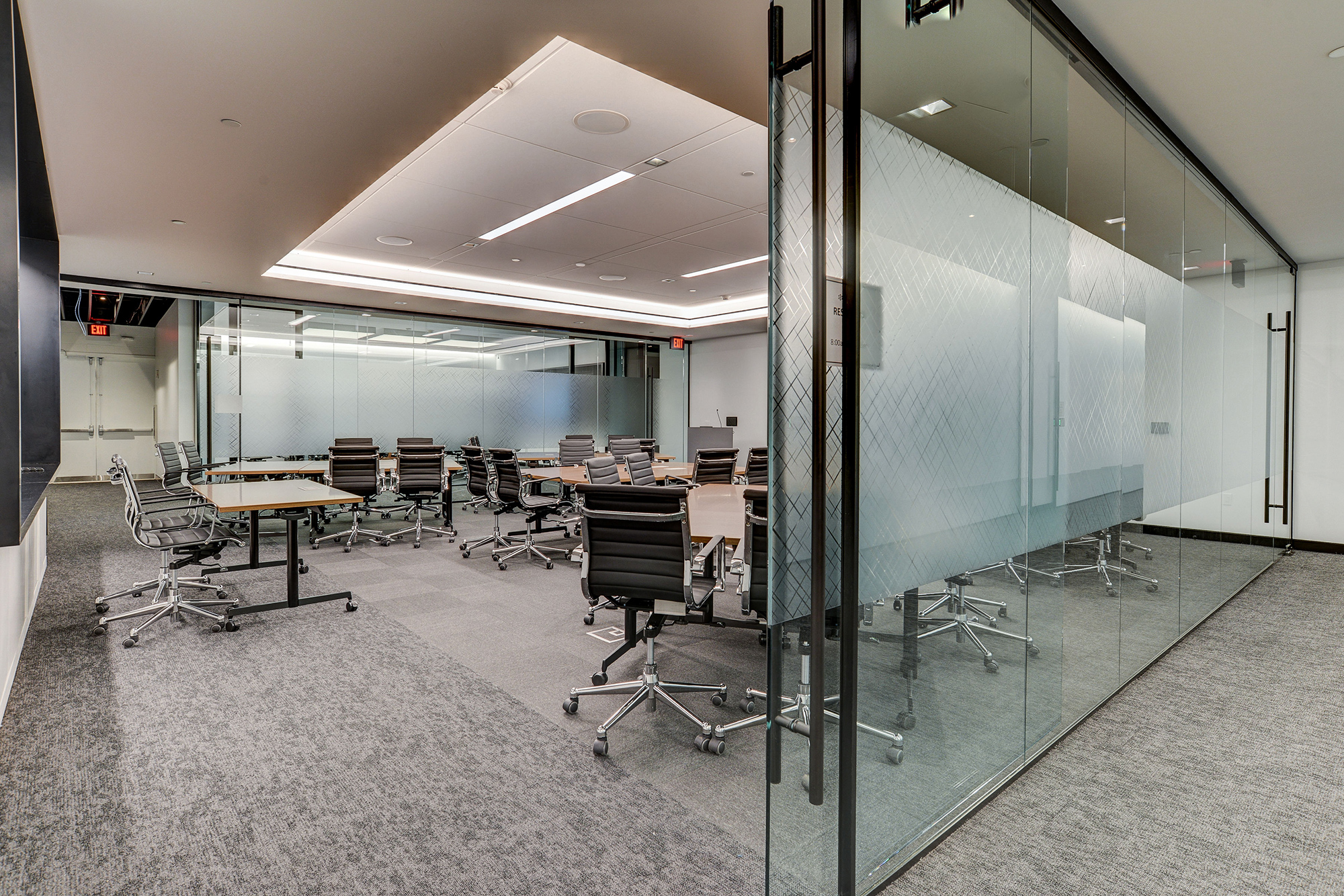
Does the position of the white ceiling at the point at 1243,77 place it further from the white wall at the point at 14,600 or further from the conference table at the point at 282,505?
the conference table at the point at 282,505

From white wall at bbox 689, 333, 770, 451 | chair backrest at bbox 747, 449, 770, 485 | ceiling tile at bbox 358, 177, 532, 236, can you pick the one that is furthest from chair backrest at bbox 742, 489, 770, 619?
white wall at bbox 689, 333, 770, 451

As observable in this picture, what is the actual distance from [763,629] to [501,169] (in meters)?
3.66

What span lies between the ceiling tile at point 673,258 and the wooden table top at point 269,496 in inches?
157

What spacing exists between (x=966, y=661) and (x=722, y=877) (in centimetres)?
104

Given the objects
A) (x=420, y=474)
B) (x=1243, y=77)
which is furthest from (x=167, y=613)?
(x=1243, y=77)

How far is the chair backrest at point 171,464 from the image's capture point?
279 inches

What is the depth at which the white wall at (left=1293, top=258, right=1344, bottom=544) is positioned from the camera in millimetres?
6613

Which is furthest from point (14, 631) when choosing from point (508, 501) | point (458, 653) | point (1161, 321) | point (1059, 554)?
point (1161, 321)

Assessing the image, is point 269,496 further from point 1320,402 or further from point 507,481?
point 1320,402

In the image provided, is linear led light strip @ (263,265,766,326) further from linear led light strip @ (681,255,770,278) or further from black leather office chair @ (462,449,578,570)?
black leather office chair @ (462,449,578,570)

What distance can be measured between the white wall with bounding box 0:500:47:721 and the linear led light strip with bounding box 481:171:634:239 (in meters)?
3.99

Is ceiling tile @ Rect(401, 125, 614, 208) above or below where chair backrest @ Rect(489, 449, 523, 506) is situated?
above

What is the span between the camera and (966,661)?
7.39 ft

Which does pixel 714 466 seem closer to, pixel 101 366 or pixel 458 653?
pixel 458 653
